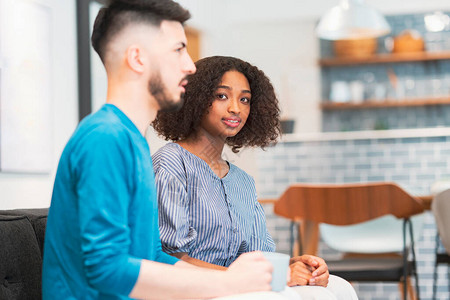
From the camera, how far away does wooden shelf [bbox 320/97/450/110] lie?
19.9 feet

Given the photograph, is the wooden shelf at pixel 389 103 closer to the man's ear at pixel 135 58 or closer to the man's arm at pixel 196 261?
the man's arm at pixel 196 261

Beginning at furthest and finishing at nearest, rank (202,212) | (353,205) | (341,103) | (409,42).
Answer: (341,103), (409,42), (353,205), (202,212)

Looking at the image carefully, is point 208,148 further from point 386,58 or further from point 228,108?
point 386,58

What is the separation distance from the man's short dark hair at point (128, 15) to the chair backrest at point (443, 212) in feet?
8.21

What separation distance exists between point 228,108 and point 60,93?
6.71ft

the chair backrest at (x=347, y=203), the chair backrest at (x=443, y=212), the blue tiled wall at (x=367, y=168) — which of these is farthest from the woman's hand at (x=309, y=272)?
the blue tiled wall at (x=367, y=168)

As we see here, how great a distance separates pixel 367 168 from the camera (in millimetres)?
6000

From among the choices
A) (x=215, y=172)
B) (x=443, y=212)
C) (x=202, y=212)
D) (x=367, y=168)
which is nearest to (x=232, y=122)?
(x=215, y=172)

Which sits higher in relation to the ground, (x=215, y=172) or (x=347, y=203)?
(x=215, y=172)

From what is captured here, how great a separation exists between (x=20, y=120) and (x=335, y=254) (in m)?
3.48

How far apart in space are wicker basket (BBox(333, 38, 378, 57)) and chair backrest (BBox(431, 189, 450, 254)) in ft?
10.2

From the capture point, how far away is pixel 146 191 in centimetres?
107

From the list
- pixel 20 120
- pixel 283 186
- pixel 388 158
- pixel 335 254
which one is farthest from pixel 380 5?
pixel 20 120

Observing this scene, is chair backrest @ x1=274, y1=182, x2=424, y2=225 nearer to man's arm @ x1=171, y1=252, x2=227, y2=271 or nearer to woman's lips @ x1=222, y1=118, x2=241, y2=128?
woman's lips @ x1=222, y1=118, x2=241, y2=128
